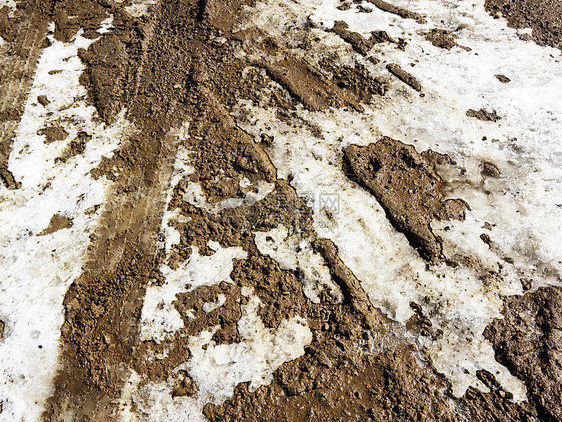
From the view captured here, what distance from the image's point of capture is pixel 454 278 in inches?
117

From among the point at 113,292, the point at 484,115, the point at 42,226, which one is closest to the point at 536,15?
the point at 484,115

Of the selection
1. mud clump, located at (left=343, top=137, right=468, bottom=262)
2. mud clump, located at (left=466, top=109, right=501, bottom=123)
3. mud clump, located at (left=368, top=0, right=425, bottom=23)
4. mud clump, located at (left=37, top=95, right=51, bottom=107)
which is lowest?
mud clump, located at (left=343, top=137, right=468, bottom=262)

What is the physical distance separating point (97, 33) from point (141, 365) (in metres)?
3.58

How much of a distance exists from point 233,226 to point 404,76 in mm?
2375

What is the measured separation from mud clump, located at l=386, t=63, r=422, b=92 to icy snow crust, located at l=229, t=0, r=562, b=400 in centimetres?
6

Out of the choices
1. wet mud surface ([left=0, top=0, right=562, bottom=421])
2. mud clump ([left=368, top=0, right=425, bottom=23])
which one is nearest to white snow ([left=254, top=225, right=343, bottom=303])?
wet mud surface ([left=0, top=0, right=562, bottom=421])

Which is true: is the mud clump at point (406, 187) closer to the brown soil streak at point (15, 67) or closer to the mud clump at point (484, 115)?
the mud clump at point (484, 115)

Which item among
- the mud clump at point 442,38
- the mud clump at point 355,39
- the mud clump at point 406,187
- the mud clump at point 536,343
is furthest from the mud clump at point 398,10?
the mud clump at point 536,343

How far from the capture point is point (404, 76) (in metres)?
4.03

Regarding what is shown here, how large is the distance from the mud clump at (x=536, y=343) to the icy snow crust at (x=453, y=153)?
68 millimetres

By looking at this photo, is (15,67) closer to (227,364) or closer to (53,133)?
(53,133)

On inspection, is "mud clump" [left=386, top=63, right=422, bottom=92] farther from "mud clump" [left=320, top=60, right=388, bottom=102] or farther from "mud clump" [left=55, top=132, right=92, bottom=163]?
"mud clump" [left=55, top=132, right=92, bottom=163]

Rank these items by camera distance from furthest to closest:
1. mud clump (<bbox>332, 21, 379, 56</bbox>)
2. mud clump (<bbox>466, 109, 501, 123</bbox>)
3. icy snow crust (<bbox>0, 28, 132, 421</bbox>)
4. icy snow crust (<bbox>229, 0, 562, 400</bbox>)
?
mud clump (<bbox>332, 21, 379, 56</bbox>), mud clump (<bbox>466, 109, 501, 123</bbox>), icy snow crust (<bbox>229, 0, 562, 400</bbox>), icy snow crust (<bbox>0, 28, 132, 421</bbox>)

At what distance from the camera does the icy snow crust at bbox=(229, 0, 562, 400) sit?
287cm
